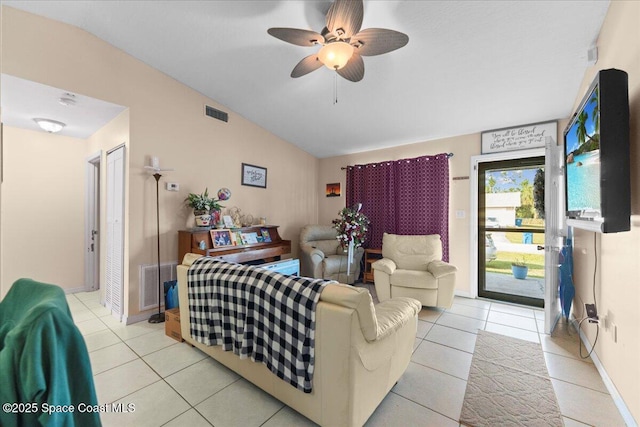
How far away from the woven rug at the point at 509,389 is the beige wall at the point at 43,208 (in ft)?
16.9

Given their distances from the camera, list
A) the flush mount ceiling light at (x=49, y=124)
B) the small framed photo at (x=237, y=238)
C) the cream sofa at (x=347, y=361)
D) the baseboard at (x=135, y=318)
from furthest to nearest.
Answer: the small framed photo at (x=237, y=238), the flush mount ceiling light at (x=49, y=124), the baseboard at (x=135, y=318), the cream sofa at (x=347, y=361)

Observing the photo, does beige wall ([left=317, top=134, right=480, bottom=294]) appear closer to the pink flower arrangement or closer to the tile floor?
the tile floor

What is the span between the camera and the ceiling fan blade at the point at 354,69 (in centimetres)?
205

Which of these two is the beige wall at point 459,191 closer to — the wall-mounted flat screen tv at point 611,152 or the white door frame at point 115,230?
→ the wall-mounted flat screen tv at point 611,152

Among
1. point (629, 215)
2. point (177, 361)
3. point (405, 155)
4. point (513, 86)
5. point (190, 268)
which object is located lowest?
point (177, 361)

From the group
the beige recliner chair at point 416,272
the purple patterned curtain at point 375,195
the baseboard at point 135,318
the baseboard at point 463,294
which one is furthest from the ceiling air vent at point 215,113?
the baseboard at point 463,294

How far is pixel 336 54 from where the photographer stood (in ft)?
6.30

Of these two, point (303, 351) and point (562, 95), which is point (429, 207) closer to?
point (562, 95)

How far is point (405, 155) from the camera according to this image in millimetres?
4422

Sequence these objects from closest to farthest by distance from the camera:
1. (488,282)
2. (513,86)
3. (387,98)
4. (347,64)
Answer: (347,64)
(513,86)
(387,98)
(488,282)

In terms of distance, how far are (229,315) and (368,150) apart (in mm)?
3900

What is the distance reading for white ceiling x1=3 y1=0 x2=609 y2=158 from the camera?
1.96m

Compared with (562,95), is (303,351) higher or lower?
lower

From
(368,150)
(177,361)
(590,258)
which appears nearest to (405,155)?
(368,150)
